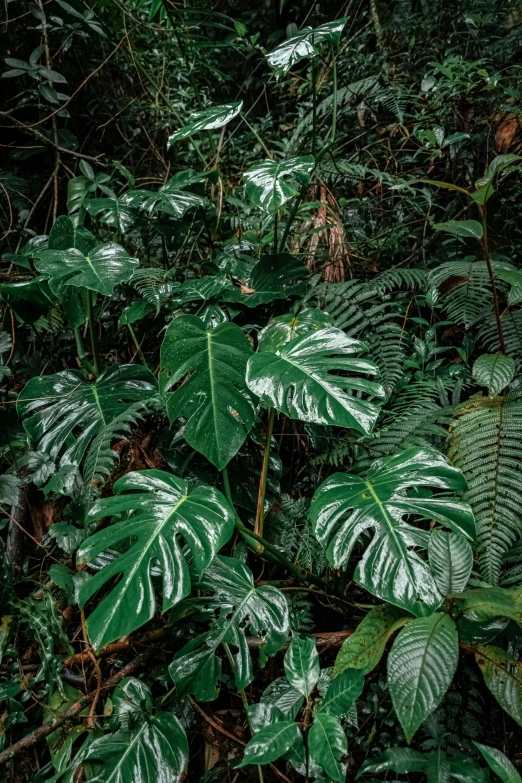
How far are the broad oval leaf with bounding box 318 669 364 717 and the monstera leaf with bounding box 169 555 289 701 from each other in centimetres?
20

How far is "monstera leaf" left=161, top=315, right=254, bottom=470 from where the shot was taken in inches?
52.3

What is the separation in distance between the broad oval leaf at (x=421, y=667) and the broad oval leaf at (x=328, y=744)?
0.41ft

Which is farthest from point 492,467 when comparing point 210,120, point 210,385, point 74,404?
point 210,120

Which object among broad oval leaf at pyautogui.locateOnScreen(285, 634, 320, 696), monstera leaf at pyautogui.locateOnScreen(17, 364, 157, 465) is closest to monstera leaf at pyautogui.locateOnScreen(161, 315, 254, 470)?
monstera leaf at pyautogui.locateOnScreen(17, 364, 157, 465)

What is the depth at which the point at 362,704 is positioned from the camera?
4.48 ft

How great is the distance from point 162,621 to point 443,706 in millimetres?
807

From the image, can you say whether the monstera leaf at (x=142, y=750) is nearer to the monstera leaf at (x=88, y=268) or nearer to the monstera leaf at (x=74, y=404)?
the monstera leaf at (x=74, y=404)

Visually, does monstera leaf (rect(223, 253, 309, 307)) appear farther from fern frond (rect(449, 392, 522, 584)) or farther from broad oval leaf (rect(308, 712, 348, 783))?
broad oval leaf (rect(308, 712, 348, 783))

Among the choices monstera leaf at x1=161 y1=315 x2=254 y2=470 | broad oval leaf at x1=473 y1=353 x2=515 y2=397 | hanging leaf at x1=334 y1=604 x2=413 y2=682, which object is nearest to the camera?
hanging leaf at x1=334 y1=604 x2=413 y2=682

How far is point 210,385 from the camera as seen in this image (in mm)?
1434

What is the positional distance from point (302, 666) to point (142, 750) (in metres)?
0.47

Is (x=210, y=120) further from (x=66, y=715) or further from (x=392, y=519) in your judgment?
(x=66, y=715)

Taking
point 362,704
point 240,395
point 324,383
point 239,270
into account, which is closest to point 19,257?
point 239,270

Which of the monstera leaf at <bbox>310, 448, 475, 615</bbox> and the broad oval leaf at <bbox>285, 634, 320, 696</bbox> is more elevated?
the monstera leaf at <bbox>310, 448, 475, 615</bbox>
